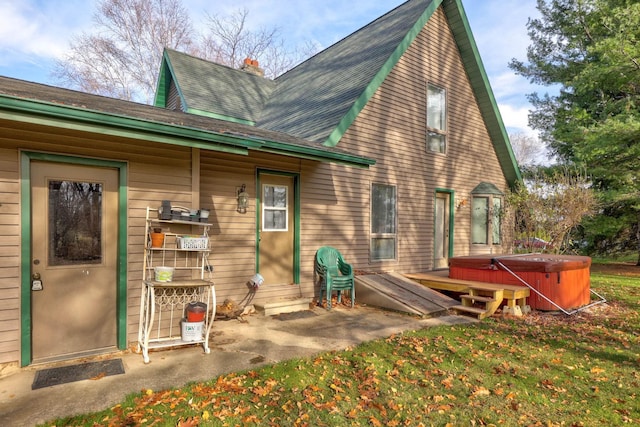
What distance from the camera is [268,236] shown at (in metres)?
6.80

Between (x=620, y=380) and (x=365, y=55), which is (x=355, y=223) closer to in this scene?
(x=365, y=55)

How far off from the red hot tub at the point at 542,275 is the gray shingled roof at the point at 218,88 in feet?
23.1

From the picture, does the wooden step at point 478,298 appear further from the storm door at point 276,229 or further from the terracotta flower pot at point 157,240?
the terracotta flower pot at point 157,240

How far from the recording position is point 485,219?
1094 centimetres

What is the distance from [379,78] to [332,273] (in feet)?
14.5

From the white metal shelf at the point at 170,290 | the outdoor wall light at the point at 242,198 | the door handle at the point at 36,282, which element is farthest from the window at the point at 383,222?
the door handle at the point at 36,282

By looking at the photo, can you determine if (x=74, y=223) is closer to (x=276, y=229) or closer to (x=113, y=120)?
(x=113, y=120)

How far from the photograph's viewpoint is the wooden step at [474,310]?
20.9ft

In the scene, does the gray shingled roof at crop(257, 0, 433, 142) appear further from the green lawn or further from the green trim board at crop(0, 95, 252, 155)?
the green lawn

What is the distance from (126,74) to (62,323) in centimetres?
1943

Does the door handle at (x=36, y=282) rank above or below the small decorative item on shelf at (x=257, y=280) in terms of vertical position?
above

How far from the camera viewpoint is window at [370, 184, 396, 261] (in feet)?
28.2

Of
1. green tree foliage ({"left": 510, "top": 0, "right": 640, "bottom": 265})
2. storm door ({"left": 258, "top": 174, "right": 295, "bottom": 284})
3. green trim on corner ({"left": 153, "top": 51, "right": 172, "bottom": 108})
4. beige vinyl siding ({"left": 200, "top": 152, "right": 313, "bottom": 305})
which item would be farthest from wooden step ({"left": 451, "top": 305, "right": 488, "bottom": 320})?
green trim on corner ({"left": 153, "top": 51, "right": 172, "bottom": 108})

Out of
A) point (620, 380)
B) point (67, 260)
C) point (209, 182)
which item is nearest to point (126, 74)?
point (209, 182)
